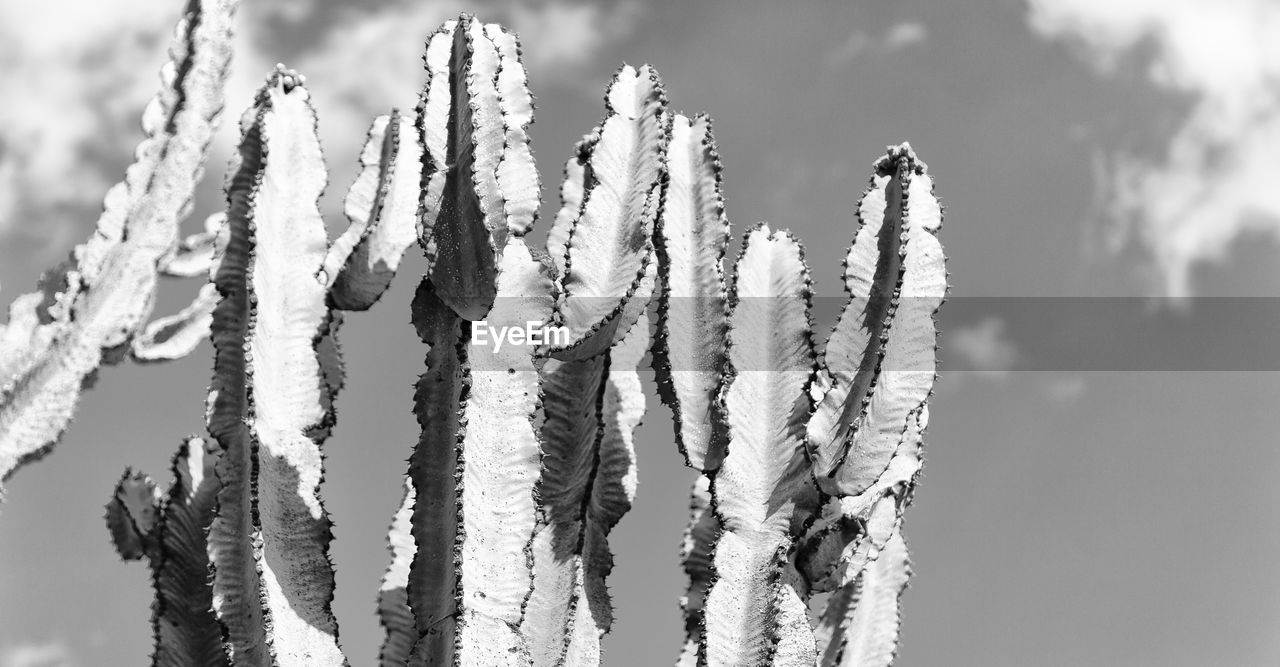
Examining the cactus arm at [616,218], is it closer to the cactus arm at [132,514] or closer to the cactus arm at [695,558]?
the cactus arm at [695,558]

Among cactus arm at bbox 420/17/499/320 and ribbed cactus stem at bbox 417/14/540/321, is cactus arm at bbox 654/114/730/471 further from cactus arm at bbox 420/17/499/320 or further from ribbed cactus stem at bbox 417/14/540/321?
cactus arm at bbox 420/17/499/320

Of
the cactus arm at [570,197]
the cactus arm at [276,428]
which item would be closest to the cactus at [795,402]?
Answer: the cactus arm at [570,197]

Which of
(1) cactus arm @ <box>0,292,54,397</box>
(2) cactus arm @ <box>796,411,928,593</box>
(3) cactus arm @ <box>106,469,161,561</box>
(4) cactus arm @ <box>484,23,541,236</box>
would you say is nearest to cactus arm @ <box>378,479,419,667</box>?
(3) cactus arm @ <box>106,469,161,561</box>

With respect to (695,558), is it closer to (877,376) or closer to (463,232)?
(877,376)

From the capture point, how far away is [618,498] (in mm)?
2822

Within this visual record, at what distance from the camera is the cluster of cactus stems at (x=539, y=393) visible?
94.3 inches

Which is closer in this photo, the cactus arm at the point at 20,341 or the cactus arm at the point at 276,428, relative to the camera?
the cactus arm at the point at 276,428

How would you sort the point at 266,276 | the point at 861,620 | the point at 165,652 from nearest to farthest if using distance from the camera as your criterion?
the point at 266,276 → the point at 165,652 → the point at 861,620

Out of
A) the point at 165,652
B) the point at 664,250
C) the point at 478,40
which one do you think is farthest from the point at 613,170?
the point at 165,652

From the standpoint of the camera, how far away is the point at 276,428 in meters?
2.48

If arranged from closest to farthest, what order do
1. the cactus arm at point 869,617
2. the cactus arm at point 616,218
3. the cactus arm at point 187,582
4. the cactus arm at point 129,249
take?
the cactus arm at point 616,218 < the cactus arm at point 187,582 < the cactus arm at point 869,617 < the cactus arm at point 129,249

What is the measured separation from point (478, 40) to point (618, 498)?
1.10m

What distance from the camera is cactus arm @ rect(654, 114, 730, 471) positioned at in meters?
2.64

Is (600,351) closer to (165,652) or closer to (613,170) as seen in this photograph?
(613,170)
